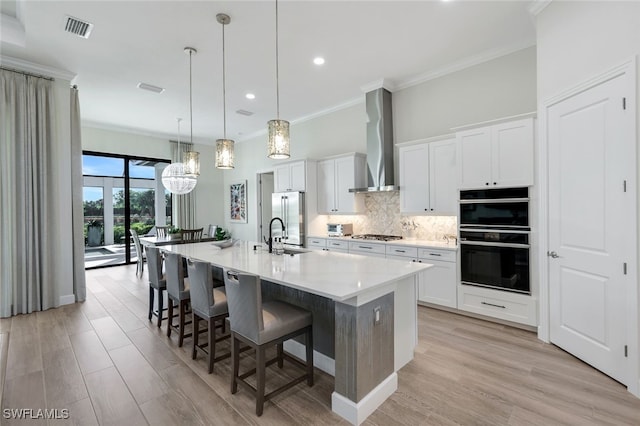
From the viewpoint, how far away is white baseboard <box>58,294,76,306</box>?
4.34 metres

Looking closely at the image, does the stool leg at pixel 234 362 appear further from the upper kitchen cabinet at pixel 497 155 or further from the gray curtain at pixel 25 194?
the gray curtain at pixel 25 194

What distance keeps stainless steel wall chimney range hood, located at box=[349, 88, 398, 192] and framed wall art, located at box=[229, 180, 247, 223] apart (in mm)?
4291

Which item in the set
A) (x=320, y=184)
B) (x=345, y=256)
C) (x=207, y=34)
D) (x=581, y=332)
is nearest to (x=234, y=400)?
(x=345, y=256)

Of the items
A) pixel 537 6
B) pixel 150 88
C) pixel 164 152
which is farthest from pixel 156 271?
pixel 164 152

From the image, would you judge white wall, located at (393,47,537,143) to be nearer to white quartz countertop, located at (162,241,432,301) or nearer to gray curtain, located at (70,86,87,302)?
white quartz countertop, located at (162,241,432,301)

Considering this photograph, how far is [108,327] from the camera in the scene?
351cm

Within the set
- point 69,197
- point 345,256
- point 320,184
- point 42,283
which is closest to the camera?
point 345,256

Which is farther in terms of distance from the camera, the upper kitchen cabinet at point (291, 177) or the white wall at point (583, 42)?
the upper kitchen cabinet at point (291, 177)

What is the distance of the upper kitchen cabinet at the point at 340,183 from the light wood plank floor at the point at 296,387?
248cm

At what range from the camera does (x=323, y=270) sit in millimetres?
2314

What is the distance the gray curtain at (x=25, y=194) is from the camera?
12.8 ft

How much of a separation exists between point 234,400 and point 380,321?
121 cm

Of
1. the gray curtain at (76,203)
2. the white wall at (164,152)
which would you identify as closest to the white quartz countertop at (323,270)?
the gray curtain at (76,203)

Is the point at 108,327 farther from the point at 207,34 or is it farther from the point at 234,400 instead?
the point at 207,34
